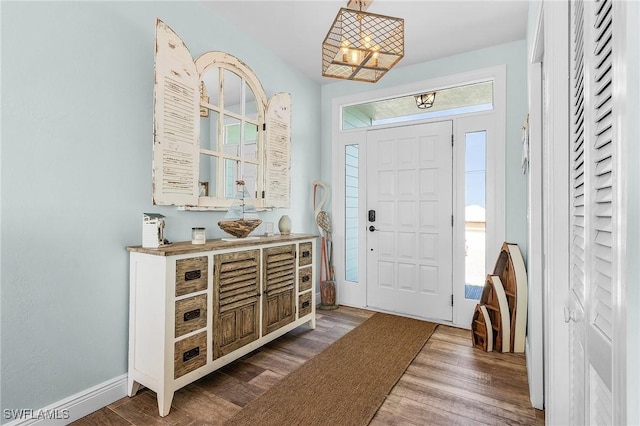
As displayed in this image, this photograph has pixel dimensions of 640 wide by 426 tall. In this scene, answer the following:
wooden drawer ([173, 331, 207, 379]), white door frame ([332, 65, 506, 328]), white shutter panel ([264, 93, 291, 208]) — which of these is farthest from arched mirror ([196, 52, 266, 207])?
white door frame ([332, 65, 506, 328])

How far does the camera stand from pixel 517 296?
258 centimetres

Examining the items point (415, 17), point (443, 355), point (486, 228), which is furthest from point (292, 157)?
point (443, 355)

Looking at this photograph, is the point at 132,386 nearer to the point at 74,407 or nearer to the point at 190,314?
the point at 74,407

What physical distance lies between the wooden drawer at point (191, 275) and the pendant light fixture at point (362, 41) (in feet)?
4.63

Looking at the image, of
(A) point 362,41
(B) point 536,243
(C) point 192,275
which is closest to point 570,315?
(B) point 536,243

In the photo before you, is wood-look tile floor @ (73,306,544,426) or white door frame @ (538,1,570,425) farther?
wood-look tile floor @ (73,306,544,426)

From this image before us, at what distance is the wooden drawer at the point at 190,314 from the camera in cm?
187

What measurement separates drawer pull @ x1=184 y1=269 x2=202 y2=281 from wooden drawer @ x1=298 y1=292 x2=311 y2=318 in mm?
1133

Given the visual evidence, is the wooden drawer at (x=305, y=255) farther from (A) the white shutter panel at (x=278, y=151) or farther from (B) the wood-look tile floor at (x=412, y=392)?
(B) the wood-look tile floor at (x=412, y=392)

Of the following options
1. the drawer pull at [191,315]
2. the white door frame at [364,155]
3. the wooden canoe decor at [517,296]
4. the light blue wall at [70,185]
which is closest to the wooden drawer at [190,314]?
the drawer pull at [191,315]

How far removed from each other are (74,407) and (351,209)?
115 inches

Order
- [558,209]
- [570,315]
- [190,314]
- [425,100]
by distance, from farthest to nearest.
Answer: [425,100] → [190,314] → [558,209] → [570,315]

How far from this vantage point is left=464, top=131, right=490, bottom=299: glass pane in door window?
3.14 metres

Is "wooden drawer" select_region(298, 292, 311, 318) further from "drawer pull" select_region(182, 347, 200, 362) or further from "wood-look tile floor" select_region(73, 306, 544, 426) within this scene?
"drawer pull" select_region(182, 347, 200, 362)
